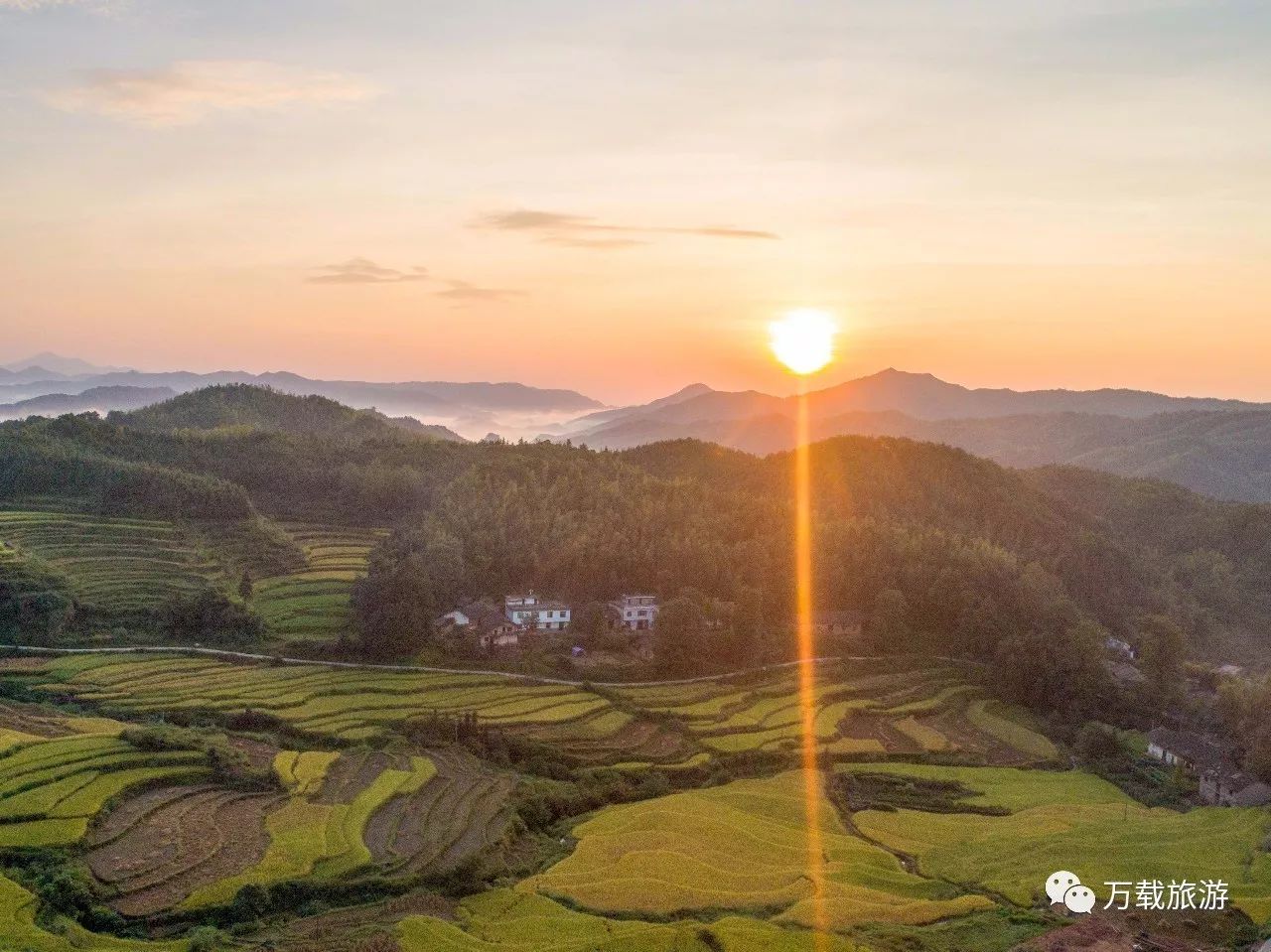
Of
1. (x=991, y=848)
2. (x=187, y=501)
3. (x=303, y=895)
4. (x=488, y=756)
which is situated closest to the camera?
(x=303, y=895)

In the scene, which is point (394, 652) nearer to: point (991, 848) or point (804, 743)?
point (804, 743)

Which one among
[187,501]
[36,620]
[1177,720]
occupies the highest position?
[187,501]

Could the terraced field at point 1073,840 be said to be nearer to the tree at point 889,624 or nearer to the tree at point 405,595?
the tree at point 889,624

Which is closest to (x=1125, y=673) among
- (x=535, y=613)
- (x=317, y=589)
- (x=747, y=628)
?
(x=747, y=628)

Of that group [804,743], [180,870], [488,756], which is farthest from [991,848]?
[180,870]

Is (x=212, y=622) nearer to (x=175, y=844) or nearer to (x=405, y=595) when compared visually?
(x=405, y=595)

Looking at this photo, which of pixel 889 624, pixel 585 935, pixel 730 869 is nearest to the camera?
pixel 585 935

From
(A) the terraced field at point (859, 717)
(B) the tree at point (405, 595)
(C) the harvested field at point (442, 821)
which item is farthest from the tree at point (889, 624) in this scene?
(C) the harvested field at point (442, 821)
